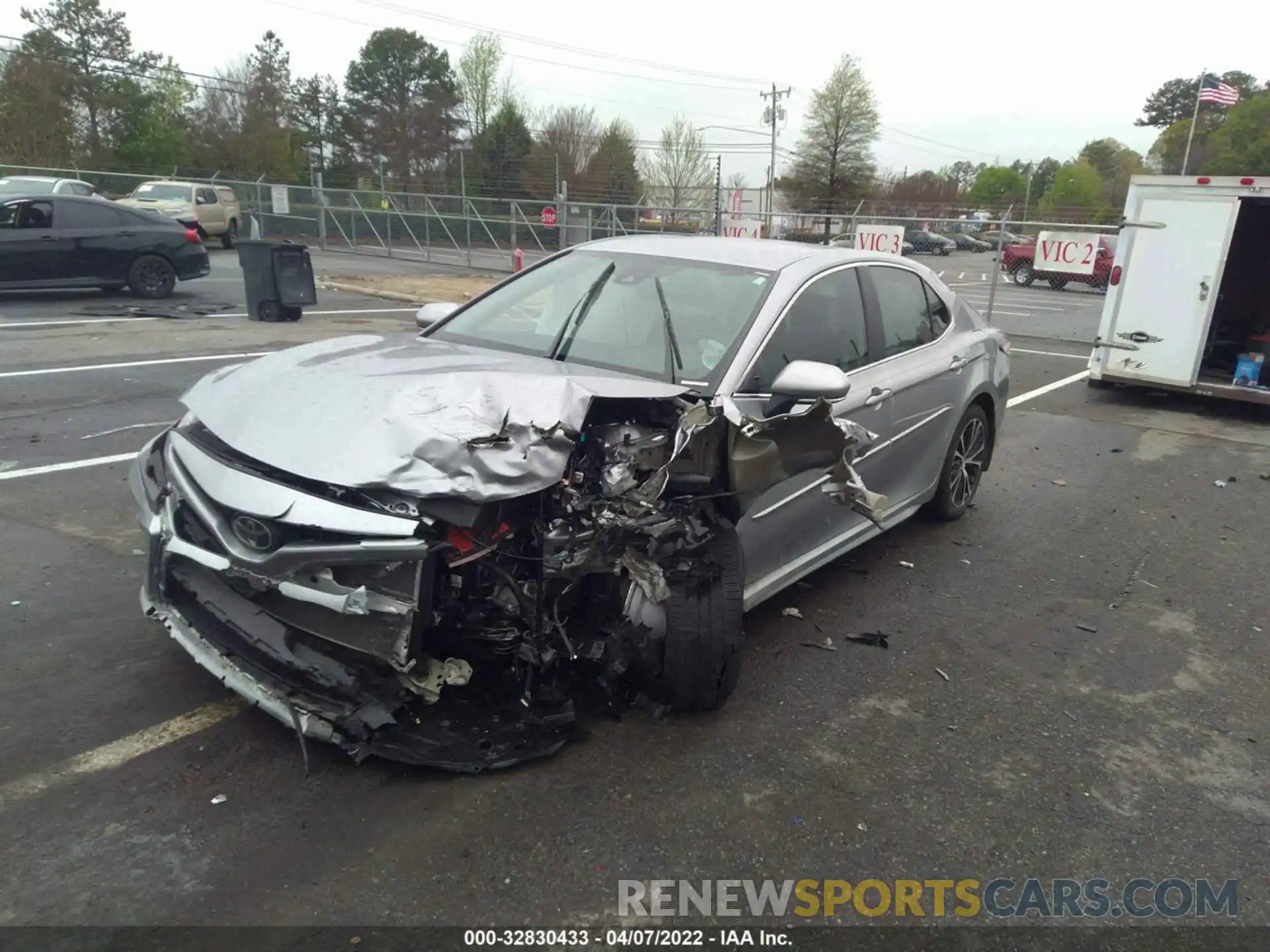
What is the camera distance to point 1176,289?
32.3 feet

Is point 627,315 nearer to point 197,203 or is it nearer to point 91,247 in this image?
point 91,247

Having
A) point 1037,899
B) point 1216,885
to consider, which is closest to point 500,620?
point 1037,899

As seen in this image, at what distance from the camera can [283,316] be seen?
1308 cm

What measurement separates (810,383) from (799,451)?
0.89ft

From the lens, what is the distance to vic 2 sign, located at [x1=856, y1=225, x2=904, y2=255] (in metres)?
17.3

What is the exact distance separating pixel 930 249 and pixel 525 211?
1493 cm

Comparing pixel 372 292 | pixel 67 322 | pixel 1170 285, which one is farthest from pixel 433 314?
pixel 372 292

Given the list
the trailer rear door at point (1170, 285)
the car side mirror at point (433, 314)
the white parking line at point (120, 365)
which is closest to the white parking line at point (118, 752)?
the car side mirror at point (433, 314)

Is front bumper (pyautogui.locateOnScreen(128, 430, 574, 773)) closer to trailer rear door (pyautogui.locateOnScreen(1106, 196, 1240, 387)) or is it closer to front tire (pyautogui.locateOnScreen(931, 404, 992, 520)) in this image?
front tire (pyautogui.locateOnScreen(931, 404, 992, 520))

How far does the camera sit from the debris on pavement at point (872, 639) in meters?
4.29

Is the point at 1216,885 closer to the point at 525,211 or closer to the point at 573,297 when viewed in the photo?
the point at 573,297

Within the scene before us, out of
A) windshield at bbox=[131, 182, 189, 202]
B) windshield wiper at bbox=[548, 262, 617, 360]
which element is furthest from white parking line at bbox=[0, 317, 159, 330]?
windshield at bbox=[131, 182, 189, 202]

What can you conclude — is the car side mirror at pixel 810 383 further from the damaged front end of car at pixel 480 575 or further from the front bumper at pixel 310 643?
the front bumper at pixel 310 643

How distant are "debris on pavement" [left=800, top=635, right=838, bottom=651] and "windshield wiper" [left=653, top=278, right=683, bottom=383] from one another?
1.43m
